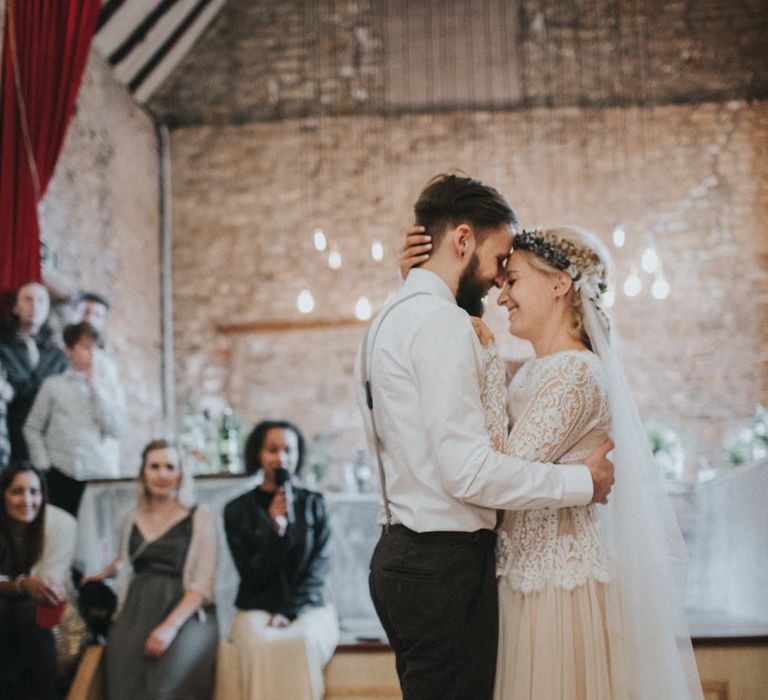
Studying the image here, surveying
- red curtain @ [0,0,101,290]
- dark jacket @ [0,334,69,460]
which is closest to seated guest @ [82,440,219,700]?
dark jacket @ [0,334,69,460]

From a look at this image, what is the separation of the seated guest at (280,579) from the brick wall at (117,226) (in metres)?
2.84

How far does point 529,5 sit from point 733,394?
3973 mm

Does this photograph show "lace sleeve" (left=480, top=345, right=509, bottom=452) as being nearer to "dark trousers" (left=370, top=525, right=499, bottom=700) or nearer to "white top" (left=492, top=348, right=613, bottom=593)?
"white top" (left=492, top=348, right=613, bottom=593)

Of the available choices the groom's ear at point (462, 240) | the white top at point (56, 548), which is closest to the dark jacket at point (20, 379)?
the white top at point (56, 548)

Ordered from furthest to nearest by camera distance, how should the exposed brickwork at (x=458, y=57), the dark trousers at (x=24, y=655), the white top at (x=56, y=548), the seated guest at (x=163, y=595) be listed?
the exposed brickwork at (x=458, y=57) → the white top at (x=56, y=548) → the seated guest at (x=163, y=595) → the dark trousers at (x=24, y=655)

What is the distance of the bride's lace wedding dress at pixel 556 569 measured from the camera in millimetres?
2250

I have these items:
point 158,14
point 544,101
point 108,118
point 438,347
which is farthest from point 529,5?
point 438,347

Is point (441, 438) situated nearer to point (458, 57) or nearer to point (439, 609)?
point (439, 609)

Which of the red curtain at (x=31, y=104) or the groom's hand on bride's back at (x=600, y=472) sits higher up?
the red curtain at (x=31, y=104)

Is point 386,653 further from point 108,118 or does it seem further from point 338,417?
point 108,118

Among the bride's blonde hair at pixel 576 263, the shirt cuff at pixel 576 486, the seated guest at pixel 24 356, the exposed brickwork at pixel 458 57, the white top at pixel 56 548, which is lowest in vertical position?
the shirt cuff at pixel 576 486

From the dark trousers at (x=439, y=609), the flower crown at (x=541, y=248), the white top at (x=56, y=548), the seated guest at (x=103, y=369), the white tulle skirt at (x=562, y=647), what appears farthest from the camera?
the seated guest at (x=103, y=369)

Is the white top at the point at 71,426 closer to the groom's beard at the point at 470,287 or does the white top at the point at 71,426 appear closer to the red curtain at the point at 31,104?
the red curtain at the point at 31,104

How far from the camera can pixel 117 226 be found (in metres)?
8.52
